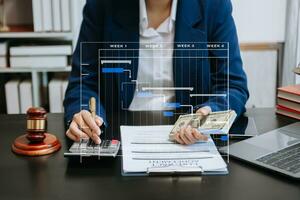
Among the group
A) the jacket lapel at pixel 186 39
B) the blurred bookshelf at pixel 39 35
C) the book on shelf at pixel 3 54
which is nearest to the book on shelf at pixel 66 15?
the blurred bookshelf at pixel 39 35

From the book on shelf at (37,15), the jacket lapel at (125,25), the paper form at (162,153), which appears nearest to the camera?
the paper form at (162,153)

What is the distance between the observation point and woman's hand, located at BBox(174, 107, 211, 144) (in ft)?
3.62

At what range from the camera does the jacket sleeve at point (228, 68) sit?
1.22 m

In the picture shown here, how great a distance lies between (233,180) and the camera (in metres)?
0.97

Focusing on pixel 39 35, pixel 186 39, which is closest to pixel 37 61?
pixel 39 35

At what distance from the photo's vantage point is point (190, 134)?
110cm

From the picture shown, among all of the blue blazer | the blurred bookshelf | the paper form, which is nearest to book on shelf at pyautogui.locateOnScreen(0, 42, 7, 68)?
the blurred bookshelf

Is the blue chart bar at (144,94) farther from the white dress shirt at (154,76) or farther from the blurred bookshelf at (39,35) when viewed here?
the blurred bookshelf at (39,35)

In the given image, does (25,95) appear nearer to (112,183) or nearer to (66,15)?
(66,15)

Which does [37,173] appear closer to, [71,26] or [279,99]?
[279,99]

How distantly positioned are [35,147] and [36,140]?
0.06ft

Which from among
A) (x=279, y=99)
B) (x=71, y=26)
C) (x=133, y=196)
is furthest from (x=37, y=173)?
(x=71, y=26)

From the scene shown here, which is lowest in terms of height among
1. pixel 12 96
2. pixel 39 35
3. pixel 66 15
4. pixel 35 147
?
pixel 12 96

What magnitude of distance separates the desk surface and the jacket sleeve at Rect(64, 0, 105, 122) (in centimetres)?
19
